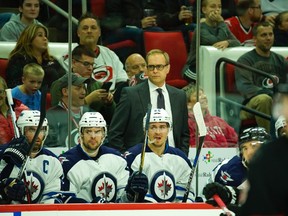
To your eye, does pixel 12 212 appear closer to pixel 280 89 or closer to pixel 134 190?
pixel 134 190

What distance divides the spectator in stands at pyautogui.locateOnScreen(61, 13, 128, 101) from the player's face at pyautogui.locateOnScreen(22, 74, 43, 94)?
0.44 meters

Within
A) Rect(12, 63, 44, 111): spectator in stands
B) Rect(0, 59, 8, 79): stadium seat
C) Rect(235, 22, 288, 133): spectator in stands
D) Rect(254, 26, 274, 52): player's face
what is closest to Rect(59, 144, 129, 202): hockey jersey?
Rect(12, 63, 44, 111): spectator in stands

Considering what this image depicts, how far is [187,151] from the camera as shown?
8.08 meters

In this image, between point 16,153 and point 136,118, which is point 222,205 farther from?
point 136,118

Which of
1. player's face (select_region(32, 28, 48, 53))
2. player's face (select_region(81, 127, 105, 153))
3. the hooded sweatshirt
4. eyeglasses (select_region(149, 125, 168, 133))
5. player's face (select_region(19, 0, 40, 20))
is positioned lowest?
player's face (select_region(81, 127, 105, 153))

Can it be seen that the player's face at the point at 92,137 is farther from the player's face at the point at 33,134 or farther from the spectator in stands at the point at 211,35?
the spectator in stands at the point at 211,35

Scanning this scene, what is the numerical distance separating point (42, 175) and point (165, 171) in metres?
0.86

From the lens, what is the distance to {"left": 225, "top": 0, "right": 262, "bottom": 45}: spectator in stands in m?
8.71

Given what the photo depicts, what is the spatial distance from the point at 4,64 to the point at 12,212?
1.70 m

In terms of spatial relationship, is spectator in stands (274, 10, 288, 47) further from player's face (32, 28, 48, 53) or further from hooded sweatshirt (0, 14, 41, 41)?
hooded sweatshirt (0, 14, 41, 41)

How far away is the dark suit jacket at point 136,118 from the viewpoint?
7965 mm

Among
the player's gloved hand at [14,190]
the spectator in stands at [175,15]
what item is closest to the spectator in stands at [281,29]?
the spectator in stands at [175,15]

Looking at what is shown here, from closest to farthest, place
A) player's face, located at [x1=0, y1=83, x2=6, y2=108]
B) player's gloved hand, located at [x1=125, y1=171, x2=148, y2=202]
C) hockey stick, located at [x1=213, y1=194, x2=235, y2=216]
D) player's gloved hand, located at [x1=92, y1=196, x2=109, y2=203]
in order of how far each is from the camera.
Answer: hockey stick, located at [x1=213, y1=194, x2=235, y2=216] < player's gloved hand, located at [x1=125, y1=171, x2=148, y2=202] < player's gloved hand, located at [x1=92, y1=196, x2=109, y2=203] < player's face, located at [x1=0, y1=83, x2=6, y2=108]

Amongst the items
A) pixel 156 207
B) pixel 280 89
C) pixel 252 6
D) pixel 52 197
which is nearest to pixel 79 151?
pixel 52 197
